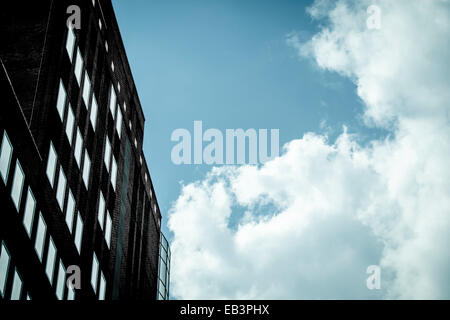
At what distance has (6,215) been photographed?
2102 centimetres

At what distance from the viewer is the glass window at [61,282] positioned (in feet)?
87.5

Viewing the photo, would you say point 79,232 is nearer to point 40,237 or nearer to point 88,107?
point 40,237

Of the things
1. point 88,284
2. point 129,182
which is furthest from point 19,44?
point 129,182

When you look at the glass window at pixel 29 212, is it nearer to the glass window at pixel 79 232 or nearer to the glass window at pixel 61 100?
the glass window at pixel 61 100

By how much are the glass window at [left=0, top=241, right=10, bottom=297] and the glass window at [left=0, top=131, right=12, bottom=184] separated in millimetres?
2804

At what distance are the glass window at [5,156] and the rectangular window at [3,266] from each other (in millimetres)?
2805

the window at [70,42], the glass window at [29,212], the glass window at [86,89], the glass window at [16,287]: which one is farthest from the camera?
the glass window at [86,89]

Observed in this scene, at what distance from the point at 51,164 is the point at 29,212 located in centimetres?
387

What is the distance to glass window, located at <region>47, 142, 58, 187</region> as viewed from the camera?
86.6ft

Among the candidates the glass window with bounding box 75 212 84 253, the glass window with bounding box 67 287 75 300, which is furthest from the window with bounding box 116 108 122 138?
the glass window with bounding box 67 287 75 300

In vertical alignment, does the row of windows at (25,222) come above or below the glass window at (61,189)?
below

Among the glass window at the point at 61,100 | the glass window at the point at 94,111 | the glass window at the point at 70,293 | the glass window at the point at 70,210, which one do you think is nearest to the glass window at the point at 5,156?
the glass window at the point at 61,100

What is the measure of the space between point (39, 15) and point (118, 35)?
13689 millimetres

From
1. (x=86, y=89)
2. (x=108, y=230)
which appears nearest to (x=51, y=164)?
(x=86, y=89)
